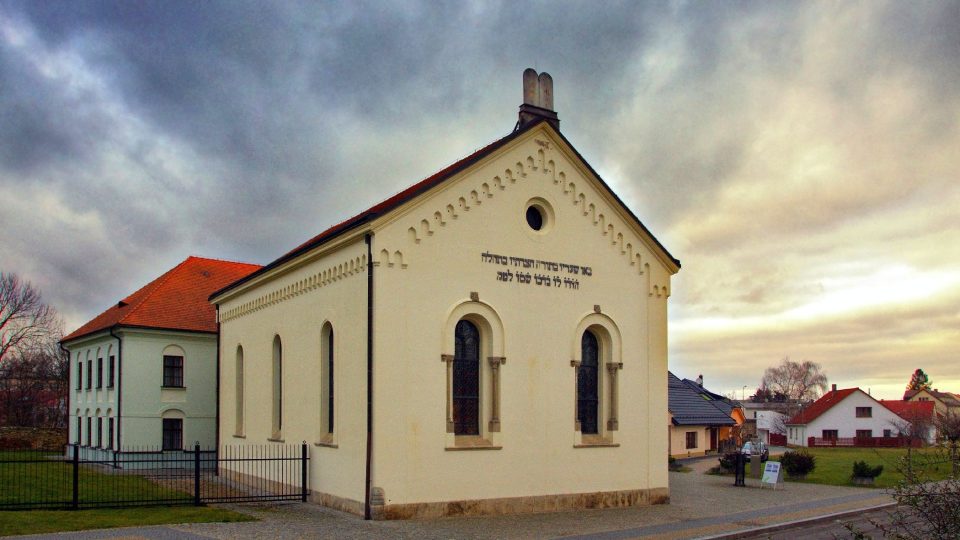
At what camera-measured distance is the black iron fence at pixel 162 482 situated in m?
19.1

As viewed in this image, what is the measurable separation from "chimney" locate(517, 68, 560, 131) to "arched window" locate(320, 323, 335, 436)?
7.03 m

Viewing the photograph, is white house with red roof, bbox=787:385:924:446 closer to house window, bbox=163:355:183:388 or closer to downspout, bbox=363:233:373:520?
house window, bbox=163:355:183:388

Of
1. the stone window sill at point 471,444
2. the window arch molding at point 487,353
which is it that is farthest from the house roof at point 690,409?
the stone window sill at point 471,444

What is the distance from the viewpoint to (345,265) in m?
18.3

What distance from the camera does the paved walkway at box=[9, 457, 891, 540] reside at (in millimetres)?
14862

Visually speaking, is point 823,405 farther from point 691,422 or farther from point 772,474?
point 772,474

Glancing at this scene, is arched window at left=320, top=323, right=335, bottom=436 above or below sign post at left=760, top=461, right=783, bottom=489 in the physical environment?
above

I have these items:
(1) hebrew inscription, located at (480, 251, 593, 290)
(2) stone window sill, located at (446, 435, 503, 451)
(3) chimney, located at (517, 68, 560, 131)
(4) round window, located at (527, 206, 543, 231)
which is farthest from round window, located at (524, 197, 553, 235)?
(2) stone window sill, located at (446, 435, 503, 451)

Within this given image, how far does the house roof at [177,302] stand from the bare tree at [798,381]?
369 ft

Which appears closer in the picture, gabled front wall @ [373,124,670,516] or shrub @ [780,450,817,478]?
gabled front wall @ [373,124,670,516]

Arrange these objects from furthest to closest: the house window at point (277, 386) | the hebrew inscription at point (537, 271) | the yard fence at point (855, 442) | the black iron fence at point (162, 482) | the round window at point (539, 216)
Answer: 1. the yard fence at point (855, 442)
2. the house window at point (277, 386)
3. the round window at point (539, 216)
4. the black iron fence at point (162, 482)
5. the hebrew inscription at point (537, 271)

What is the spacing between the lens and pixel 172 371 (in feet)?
113

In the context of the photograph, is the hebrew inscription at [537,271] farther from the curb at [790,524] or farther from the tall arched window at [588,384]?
the curb at [790,524]

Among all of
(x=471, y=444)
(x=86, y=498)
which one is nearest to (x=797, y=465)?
(x=471, y=444)
